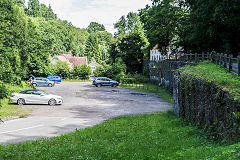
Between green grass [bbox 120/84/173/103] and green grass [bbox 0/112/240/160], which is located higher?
green grass [bbox 0/112/240/160]

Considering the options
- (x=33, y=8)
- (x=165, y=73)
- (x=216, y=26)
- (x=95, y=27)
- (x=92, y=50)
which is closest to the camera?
(x=216, y=26)

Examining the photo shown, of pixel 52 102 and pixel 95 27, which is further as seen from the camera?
pixel 95 27

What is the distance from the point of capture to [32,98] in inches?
920

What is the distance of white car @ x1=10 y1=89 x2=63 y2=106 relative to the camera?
23.2 meters

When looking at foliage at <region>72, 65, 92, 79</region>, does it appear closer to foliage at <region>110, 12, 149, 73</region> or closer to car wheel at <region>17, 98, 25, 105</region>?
foliage at <region>110, 12, 149, 73</region>

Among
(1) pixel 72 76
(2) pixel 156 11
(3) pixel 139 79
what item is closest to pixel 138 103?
(2) pixel 156 11

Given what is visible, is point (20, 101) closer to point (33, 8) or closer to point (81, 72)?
point (81, 72)

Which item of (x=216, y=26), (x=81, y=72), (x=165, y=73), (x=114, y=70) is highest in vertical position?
(x=216, y=26)

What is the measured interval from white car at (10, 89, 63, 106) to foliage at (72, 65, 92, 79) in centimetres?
3344

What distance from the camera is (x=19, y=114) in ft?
62.8

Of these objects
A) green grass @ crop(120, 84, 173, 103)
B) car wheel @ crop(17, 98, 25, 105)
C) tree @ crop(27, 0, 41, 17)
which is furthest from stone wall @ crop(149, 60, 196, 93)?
tree @ crop(27, 0, 41, 17)

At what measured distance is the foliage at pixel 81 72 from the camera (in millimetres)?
Answer: 57062

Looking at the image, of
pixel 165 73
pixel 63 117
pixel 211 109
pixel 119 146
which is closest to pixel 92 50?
pixel 165 73

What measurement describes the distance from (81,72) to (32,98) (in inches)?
1345
